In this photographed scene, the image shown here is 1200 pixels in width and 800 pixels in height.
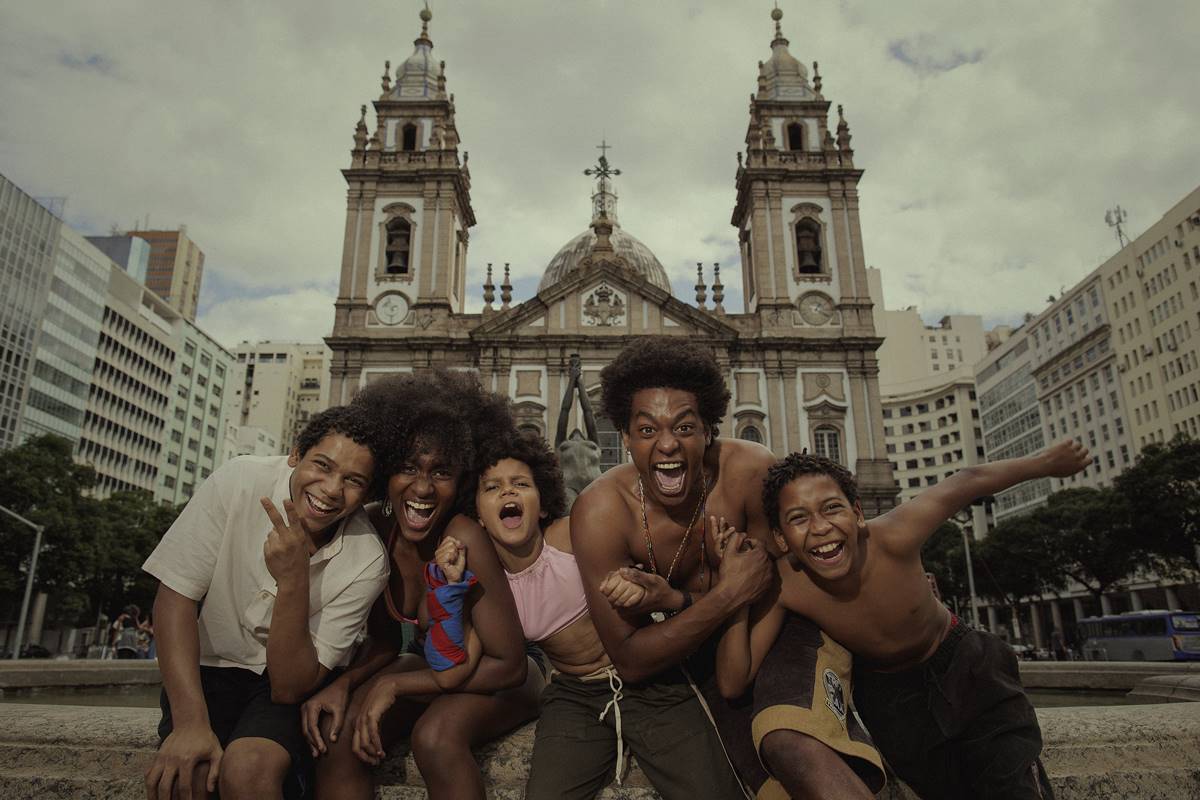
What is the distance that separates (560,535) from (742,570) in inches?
32.6

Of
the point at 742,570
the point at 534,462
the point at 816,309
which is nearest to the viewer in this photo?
the point at 742,570

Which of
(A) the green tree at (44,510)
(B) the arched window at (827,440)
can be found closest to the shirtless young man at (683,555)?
(B) the arched window at (827,440)

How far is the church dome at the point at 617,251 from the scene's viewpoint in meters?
38.0

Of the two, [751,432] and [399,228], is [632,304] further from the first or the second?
[399,228]

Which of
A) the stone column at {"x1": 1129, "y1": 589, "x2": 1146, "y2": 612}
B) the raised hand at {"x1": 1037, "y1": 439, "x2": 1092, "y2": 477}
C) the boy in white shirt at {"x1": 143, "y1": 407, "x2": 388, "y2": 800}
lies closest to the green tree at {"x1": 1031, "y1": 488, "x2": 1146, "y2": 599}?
the stone column at {"x1": 1129, "y1": 589, "x2": 1146, "y2": 612}

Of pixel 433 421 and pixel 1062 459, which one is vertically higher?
pixel 433 421

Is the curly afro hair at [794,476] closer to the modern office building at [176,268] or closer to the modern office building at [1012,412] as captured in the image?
the modern office building at [1012,412]

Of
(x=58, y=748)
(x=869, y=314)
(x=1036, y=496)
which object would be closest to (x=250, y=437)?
(x=869, y=314)

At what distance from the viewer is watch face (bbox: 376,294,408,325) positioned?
2895cm

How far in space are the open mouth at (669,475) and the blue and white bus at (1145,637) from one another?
23805 mm

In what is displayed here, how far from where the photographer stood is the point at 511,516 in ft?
10.1

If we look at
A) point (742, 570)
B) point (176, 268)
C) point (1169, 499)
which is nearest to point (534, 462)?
point (742, 570)

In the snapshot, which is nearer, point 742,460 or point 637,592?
point 637,592

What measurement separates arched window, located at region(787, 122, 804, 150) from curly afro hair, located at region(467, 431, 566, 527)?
31.4 meters
